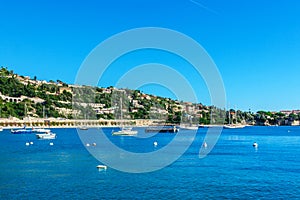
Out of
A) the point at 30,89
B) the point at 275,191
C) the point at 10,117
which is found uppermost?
the point at 30,89

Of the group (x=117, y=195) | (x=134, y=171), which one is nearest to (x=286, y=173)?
(x=134, y=171)

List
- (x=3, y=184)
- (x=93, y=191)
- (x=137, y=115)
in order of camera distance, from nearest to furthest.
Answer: (x=93, y=191) < (x=3, y=184) < (x=137, y=115)

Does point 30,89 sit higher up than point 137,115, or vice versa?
point 30,89

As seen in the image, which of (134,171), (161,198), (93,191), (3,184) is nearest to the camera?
(161,198)

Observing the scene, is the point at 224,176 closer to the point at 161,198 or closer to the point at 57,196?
the point at 161,198

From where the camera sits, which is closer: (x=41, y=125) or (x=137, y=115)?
(x=41, y=125)

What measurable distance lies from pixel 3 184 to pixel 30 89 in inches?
6881

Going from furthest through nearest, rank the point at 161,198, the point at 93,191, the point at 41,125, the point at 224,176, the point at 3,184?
the point at 41,125 < the point at 224,176 < the point at 3,184 < the point at 93,191 < the point at 161,198

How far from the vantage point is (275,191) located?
87.7ft

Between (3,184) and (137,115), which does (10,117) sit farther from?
(3,184)

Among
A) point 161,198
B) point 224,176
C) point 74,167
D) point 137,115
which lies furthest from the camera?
point 137,115

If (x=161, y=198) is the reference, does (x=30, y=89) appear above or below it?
above

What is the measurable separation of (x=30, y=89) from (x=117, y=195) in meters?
181

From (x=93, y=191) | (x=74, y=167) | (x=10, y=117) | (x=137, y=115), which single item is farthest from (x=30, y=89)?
(x=93, y=191)
